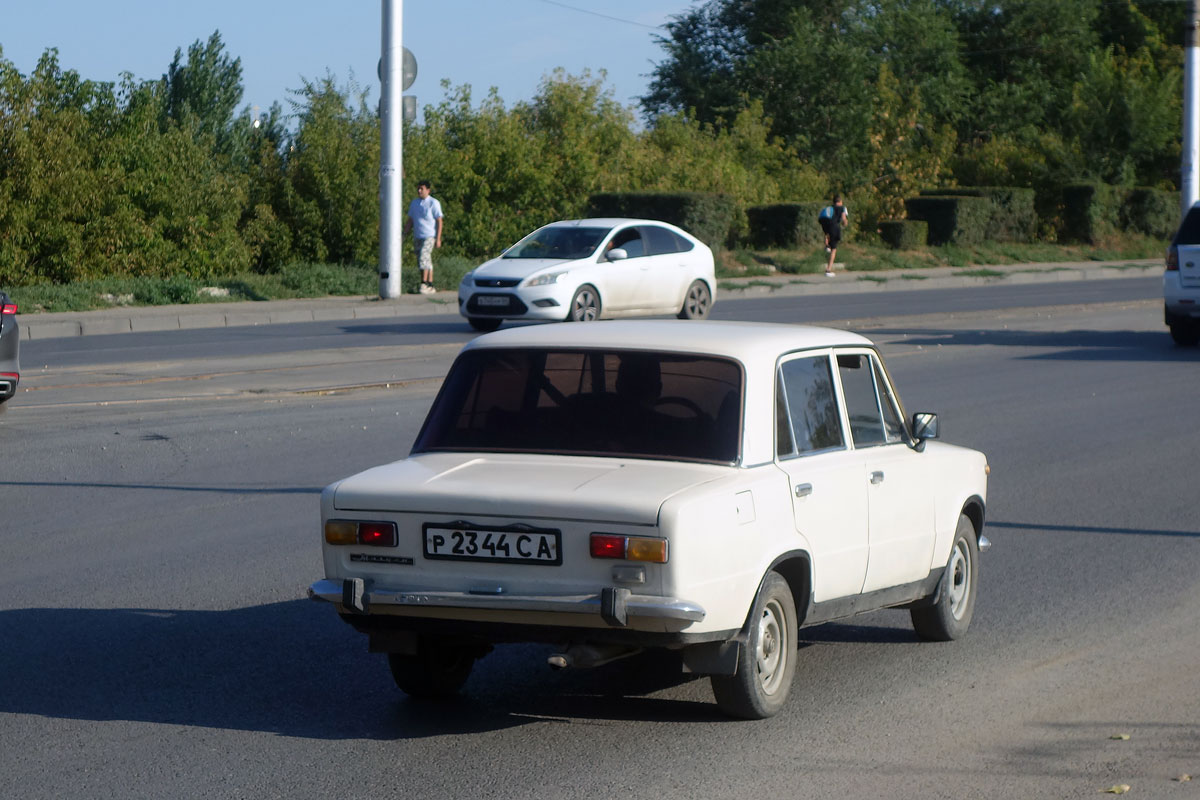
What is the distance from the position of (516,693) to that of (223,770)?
127cm

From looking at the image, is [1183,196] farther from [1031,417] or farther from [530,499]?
[530,499]

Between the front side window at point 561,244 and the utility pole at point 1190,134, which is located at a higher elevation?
the utility pole at point 1190,134

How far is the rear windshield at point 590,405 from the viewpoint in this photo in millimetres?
5625

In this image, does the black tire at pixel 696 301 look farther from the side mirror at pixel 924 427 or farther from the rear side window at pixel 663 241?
the side mirror at pixel 924 427

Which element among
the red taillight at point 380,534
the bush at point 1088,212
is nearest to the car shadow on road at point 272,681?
the red taillight at point 380,534

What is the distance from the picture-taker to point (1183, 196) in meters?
37.4

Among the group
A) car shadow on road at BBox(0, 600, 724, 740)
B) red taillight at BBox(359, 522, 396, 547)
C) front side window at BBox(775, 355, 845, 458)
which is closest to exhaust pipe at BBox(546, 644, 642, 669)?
car shadow on road at BBox(0, 600, 724, 740)

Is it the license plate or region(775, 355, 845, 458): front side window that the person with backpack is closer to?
region(775, 355, 845, 458): front side window

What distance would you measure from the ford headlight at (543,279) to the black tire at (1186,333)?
812 cm

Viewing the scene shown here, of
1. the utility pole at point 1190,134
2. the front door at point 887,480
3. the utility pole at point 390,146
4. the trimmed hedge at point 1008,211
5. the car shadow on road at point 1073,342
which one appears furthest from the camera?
the trimmed hedge at point 1008,211

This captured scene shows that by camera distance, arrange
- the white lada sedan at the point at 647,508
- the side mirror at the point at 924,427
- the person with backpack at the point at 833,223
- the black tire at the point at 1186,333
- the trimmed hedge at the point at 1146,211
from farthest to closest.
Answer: the trimmed hedge at the point at 1146,211 < the person with backpack at the point at 833,223 < the black tire at the point at 1186,333 < the side mirror at the point at 924,427 < the white lada sedan at the point at 647,508

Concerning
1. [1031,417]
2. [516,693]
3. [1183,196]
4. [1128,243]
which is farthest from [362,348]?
[1128,243]

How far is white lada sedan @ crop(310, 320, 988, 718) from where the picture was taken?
505 cm

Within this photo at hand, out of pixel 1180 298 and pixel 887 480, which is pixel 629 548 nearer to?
pixel 887 480
